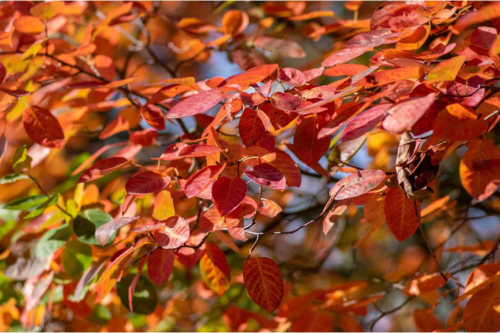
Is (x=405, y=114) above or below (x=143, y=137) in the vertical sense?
above

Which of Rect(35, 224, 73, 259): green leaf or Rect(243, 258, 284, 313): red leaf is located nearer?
Rect(243, 258, 284, 313): red leaf

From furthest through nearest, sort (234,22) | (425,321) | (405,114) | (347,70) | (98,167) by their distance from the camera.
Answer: (234,22)
(425,321)
(98,167)
(347,70)
(405,114)

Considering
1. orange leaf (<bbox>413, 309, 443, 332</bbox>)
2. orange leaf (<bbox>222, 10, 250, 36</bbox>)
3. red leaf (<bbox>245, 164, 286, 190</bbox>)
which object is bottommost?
orange leaf (<bbox>413, 309, 443, 332</bbox>)

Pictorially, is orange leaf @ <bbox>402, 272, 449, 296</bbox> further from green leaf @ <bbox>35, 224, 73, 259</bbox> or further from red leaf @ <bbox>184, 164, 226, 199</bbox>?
green leaf @ <bbox>35, 224, 73, 259</bbox>

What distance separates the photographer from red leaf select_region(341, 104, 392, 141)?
0.47 metres

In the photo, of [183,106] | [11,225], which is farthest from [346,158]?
[11,225]

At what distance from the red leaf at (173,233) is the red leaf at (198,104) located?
0.49ft

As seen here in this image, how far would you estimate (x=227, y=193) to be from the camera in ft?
1.92

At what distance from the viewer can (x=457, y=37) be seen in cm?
149

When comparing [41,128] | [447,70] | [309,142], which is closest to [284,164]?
[309,142]

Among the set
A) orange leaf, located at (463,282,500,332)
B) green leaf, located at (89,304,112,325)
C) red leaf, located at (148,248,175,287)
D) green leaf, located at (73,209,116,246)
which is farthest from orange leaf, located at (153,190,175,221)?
green leaf, located at (89,304,112,325)

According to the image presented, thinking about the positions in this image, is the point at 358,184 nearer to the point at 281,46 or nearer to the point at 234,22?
the point at 281,46

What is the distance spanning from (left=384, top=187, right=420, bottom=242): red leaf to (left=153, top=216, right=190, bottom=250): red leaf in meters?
0.31

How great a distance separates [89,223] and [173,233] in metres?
0.31
